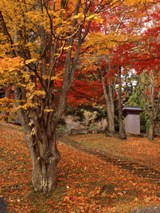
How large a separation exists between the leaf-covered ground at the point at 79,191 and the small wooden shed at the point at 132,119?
20.4m

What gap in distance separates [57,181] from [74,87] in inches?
539

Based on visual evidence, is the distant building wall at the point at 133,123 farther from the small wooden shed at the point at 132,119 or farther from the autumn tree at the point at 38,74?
the autumn tree at the point at 38,74

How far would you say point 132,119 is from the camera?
111 feet

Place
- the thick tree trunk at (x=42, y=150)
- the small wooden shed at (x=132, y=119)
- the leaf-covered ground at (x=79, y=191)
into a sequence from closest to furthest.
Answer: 1. the leaf-covered ground at (x=79, y=191)
2. the thick tree trunk at (x=42, y=150)
3. the small wooden shed at (x=132, y=119)

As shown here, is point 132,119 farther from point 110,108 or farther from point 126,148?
point 126,148

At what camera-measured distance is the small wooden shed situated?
33125mm

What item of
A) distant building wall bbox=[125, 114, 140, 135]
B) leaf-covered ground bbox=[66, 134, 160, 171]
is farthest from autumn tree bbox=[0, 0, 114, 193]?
distant building wall bbox=[125, 114, 140, 135]

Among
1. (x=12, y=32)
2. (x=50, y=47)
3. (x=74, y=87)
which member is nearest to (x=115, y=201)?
(x=50, y=47)

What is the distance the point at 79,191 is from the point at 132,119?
2509 cm

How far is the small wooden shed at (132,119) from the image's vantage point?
33125mm

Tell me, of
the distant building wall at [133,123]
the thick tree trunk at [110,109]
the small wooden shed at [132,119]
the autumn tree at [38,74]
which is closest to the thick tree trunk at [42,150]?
the autumn tree at [38,74]

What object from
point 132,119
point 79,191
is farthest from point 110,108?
point 79,191

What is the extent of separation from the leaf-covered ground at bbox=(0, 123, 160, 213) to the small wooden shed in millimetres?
20433

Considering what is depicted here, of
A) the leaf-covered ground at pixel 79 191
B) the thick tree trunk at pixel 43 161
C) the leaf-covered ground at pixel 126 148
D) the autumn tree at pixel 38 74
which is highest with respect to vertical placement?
the autumn tree at pixel 38 74
